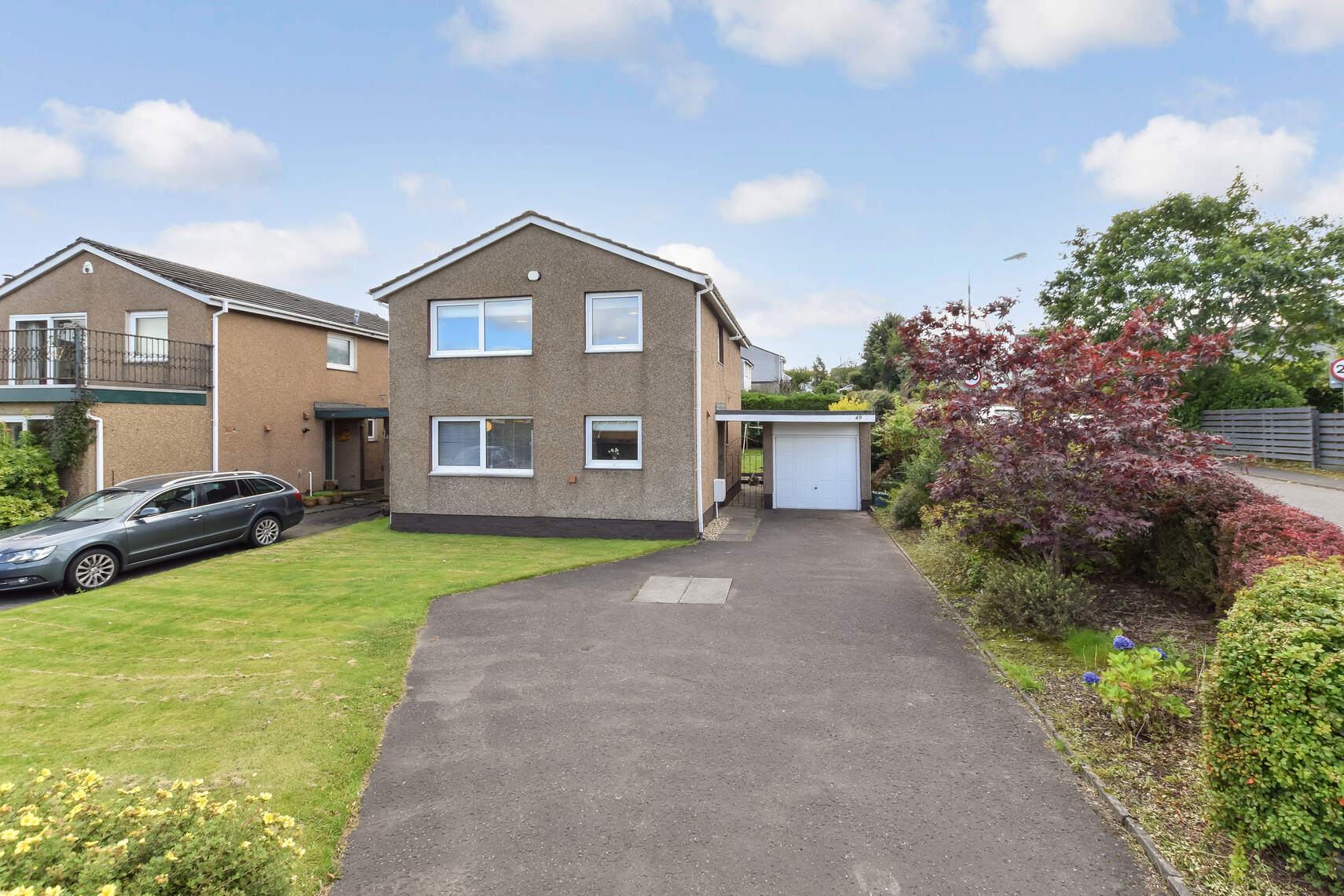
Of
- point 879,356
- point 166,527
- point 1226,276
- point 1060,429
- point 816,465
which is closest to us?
point 1060,429

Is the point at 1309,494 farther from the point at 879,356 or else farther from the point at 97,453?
the point at 879,356

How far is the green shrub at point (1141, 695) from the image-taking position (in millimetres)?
4578

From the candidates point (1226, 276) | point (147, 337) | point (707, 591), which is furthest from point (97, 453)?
point (1226, 276)

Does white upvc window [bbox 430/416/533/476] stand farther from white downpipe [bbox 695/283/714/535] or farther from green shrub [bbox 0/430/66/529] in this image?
green shrub [bbox 0/430/66/529]

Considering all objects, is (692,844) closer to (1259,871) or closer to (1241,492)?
(1259,871)

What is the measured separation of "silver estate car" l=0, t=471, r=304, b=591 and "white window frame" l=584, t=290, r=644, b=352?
24.3 feet

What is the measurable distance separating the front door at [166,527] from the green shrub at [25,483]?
380 centimetres

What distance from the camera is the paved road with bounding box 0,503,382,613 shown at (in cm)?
929

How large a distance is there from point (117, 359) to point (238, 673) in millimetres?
14955

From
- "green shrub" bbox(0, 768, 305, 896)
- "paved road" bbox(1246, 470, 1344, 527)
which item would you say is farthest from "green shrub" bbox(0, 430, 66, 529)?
"paved road" bbox(1246, 470, 1344, 527)

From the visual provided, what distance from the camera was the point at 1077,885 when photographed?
3.20 meters

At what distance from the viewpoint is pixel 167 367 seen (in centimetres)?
1581

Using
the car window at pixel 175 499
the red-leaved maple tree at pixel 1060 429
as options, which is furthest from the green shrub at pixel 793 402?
the car window at pixel 175 499

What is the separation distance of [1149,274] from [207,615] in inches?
1251
